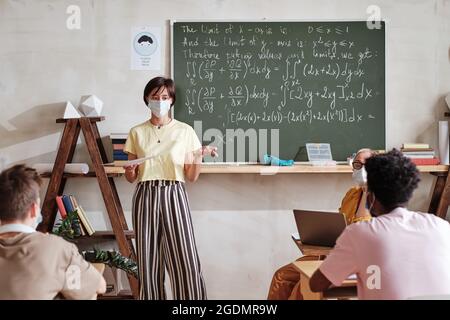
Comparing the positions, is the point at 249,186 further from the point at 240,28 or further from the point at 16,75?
the point at 16,75

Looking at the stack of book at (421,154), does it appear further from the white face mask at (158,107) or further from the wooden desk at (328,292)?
the wooden desk at (328,292)

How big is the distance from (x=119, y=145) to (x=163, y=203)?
92 cm

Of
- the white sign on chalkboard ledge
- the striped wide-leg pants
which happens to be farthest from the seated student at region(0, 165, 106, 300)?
the white sign on chalkboard ledge

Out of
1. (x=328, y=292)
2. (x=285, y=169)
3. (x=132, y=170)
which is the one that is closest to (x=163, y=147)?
(x=132, y=170)

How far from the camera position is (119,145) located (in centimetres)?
425

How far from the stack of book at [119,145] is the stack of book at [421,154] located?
199 cm

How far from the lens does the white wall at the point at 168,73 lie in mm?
4430

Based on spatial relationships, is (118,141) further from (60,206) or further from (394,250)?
(394,250)

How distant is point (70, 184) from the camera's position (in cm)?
449

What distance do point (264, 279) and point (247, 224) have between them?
Answer: 17.1 inches

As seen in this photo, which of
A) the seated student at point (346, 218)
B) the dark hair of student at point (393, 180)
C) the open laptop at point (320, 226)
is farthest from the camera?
the seated student at point (346, 218)

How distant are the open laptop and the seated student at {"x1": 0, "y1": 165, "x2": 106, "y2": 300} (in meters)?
1.13

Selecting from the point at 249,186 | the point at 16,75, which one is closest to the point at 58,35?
the point at 16,75

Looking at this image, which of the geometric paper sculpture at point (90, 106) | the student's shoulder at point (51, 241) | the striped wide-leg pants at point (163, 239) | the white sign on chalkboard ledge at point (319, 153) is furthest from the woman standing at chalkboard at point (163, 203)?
the student's shoulder at point (51, 241)
